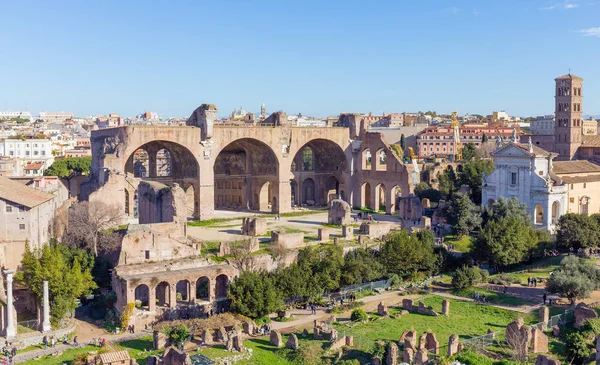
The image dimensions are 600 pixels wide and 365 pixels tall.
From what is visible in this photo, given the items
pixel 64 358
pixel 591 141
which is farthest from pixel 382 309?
pixel 591 141

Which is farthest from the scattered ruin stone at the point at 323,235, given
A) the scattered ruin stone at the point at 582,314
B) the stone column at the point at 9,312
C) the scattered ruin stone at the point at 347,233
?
the stone column at the point at 9,312

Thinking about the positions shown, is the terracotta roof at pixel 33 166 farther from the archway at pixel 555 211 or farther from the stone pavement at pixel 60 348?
the archway at pixel 555 211

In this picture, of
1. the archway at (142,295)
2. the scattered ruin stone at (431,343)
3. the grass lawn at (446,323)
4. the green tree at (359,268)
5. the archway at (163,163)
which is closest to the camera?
the scattered ruin stone at (431,343)

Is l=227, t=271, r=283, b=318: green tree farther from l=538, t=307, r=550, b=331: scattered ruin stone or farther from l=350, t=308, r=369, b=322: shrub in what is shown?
l=538, t=307, r=550, b=331: scattered ruin stone

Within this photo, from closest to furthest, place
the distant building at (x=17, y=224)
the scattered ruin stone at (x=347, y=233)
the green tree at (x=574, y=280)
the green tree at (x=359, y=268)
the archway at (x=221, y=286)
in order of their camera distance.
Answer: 1. the green tree at (x=574, y=280)
2. the distant building at (x=17, y=224)
3. the archway at (x=221, y=286)
4. the green tree at (x=359, y=268)
5. the scattered ruin stone at (x=347, y=233)

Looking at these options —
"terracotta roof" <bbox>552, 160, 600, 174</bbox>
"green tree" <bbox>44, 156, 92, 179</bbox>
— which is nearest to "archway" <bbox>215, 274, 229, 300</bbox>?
"terracotta roof" <bbox>552, 160, 600, 174</bbox>

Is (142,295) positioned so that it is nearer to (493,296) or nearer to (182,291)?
(182,291)
